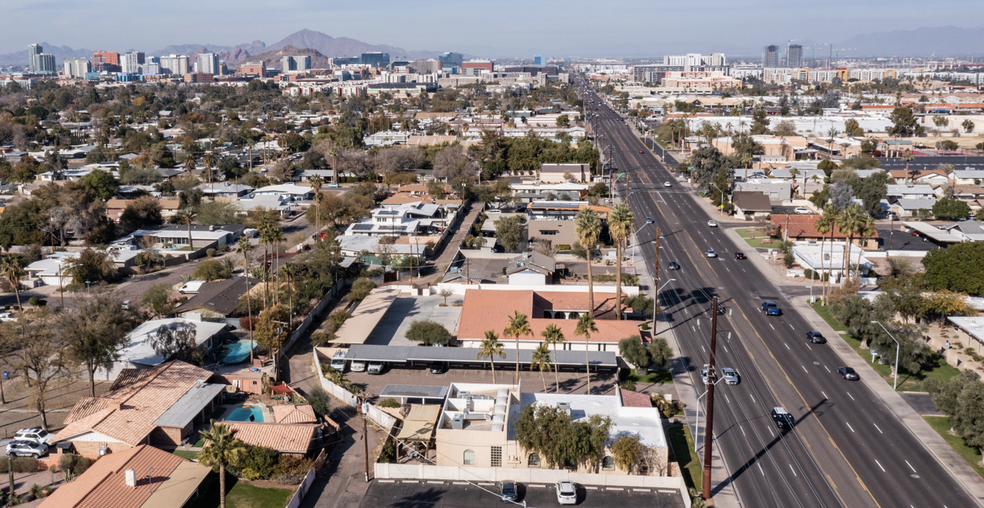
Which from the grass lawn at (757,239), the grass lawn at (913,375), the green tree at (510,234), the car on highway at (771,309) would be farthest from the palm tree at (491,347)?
the grass lawn at (757,239)

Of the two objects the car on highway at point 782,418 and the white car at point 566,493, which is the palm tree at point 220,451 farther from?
the car on highway at point 782,418

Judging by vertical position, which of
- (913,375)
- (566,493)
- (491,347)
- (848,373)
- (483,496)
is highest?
(491,347)

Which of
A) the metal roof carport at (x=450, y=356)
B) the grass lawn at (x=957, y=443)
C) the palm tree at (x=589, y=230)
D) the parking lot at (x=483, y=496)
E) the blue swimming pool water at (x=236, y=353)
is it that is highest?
the palm tree at (x=589, y=230)

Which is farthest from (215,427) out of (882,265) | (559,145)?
(559,145)

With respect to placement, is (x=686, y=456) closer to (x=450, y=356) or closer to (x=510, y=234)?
(x=450, y=356)

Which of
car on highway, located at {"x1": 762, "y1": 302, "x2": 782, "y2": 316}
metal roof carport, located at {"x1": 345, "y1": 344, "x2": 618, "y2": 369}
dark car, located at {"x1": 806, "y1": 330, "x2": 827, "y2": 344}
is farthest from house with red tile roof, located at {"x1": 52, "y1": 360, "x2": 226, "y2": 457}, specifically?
car on highway, located at {"x1": 762, "y1": 302, "x2": 782, "y2": 316}

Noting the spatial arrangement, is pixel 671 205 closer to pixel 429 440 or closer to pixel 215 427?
pixel 429 440

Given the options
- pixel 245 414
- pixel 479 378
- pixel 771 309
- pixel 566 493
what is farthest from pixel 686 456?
pixel 771 309
